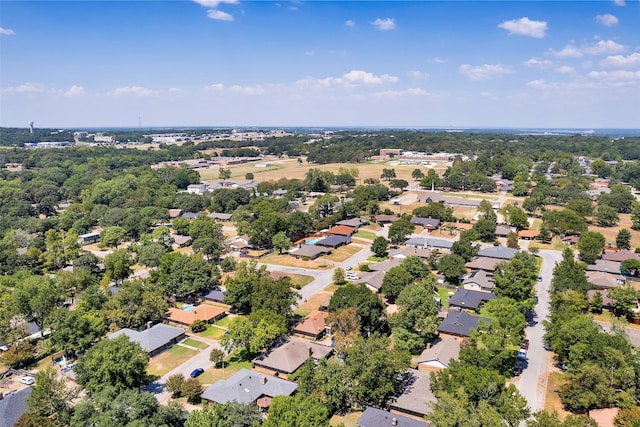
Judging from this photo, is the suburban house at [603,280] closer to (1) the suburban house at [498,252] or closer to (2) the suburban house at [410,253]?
(1) the suburban house at [498,252]

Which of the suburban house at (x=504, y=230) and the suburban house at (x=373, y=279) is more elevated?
the suburban house at (x=504, y=230)

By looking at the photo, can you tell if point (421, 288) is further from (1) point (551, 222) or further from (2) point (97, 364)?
(1) point (551, 222)

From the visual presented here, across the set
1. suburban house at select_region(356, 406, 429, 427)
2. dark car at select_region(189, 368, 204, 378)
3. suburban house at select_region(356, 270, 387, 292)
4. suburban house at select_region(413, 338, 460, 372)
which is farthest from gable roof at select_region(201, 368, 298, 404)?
suburban house at select_region(356, 270, 387, 292)

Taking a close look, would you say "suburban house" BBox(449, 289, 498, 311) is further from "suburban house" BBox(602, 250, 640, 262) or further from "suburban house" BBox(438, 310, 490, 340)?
"suburban house" BBox(602, 250, 640, 262)

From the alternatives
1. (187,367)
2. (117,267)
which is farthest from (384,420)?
(117,267)

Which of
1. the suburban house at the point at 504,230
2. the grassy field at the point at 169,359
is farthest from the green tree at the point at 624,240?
the grassy field at the point at 169,359

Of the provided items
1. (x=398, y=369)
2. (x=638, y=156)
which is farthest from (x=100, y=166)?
(x=638, y=156)

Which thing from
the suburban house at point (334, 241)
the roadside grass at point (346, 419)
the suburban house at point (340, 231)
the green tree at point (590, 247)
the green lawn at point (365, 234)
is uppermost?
the green tree at point (590, 247)
